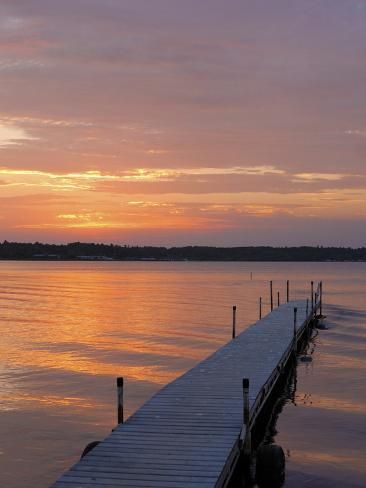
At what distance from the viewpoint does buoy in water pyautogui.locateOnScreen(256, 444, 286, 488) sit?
13047 millimetres

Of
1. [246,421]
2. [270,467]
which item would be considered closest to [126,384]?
[246,421]

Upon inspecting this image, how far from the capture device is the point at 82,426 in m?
18.3

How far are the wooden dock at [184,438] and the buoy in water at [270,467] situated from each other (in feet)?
1.47

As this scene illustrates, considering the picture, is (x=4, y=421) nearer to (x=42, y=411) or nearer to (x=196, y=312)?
(x=42, y=411)

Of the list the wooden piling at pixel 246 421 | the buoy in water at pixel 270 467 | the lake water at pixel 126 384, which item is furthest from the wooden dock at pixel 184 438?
the lake water at pixel 126 384

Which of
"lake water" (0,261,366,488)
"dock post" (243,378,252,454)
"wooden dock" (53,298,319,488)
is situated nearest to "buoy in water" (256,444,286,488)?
"dock post" (243,378,252,454)

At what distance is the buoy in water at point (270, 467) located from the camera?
42.8 ft

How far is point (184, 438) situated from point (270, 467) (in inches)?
81.6

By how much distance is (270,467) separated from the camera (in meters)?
13.0

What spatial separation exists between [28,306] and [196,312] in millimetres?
16384

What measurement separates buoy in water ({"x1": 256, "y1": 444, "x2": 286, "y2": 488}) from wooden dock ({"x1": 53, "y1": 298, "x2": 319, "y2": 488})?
448 millimetres

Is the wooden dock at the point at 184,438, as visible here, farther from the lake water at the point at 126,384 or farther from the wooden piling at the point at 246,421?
the lake water at the point at 126,384

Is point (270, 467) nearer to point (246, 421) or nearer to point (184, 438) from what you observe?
point (246, 421)

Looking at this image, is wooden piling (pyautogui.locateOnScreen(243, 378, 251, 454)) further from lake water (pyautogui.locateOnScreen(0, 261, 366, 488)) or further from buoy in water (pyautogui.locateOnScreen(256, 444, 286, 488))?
lake water (pyautogui.locateOnScreen(0, 261, 366, 488))
